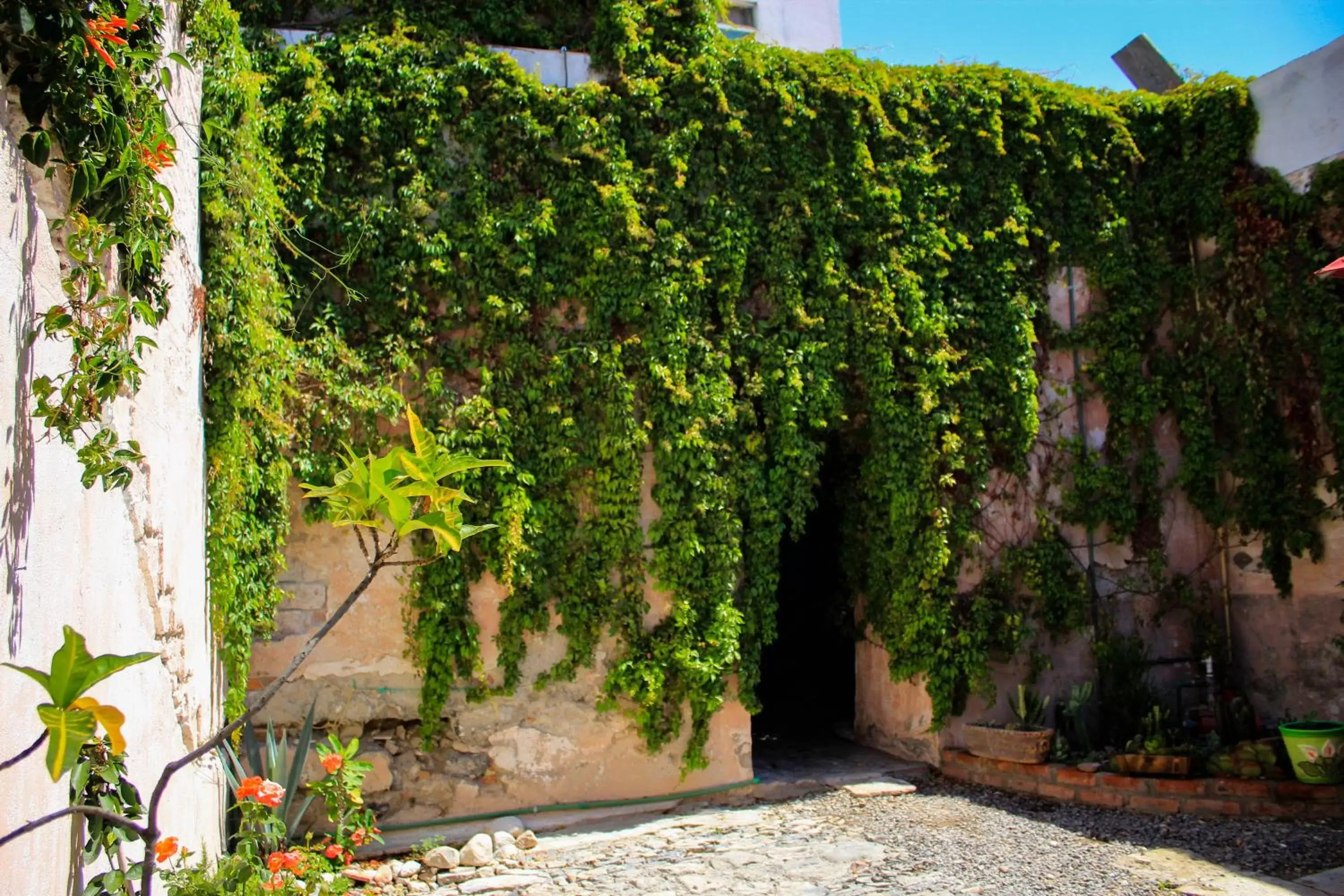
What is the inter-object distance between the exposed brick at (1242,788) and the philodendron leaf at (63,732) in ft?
19.5

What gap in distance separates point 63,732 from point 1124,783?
5.81 m

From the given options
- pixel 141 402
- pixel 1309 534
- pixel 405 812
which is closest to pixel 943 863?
pixel 405 812

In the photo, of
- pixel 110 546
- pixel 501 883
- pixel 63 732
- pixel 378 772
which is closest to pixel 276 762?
pixel 378 772

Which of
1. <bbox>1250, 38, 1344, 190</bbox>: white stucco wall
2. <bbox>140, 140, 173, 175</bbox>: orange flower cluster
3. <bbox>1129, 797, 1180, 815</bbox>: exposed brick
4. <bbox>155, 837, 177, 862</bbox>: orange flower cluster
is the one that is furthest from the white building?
<bbox>155, 837, 177, 862</bbox>: orange flower cluster

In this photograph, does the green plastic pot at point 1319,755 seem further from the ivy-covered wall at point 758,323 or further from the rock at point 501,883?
the rock at point 501,883

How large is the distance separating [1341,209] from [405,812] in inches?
273

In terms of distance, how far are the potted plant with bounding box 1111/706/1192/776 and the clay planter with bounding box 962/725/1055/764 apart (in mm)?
408

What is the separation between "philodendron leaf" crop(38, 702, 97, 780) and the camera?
1495 millimetres

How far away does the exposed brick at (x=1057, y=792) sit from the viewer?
5.98 m

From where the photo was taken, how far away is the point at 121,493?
2721mm

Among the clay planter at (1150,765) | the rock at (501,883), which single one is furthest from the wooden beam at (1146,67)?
the rock at (501,883)

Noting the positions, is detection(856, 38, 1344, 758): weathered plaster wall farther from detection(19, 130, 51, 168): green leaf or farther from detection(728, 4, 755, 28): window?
detection(728, 4, 755, 28): window

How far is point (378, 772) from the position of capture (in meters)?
5.65

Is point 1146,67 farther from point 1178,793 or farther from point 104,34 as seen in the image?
point 104,34
